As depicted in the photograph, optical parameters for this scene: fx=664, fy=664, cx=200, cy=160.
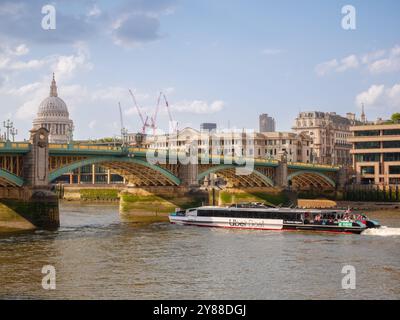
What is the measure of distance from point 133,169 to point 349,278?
49331 mm

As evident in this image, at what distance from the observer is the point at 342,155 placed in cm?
19800

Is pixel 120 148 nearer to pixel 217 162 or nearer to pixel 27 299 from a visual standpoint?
pixel 217 162

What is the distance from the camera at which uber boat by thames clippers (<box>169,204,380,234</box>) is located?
65.9m

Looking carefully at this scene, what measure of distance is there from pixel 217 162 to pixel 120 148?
19.9m

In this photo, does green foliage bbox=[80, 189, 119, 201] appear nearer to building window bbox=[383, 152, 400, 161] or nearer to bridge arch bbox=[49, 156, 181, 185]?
bridge arch bbox=[49, 156, 181, 185]

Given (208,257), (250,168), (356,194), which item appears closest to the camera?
(208,257)

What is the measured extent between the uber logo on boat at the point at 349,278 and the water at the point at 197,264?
14.3 inches

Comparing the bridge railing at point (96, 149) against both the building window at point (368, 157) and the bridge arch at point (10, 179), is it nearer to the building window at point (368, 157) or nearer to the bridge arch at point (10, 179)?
the bridge arch at point (10, 179)

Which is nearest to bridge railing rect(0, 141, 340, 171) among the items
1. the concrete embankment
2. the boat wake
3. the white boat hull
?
the concrete embankment

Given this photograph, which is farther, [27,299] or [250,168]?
[250,168]

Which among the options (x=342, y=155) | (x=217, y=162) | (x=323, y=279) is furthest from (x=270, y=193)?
(x=342, y=155)

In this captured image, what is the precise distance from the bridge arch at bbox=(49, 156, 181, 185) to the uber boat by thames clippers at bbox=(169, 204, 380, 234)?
7951 mm

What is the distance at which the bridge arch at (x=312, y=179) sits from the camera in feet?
393
